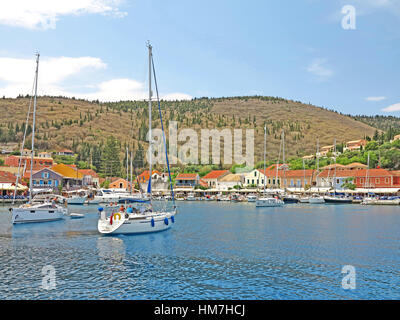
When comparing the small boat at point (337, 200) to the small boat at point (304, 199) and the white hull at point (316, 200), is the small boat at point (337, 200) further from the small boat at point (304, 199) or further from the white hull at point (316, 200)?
the small boat at point (304, 199)

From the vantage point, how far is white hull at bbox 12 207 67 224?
1842 inches

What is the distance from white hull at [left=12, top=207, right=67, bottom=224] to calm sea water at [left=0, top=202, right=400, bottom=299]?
3.14 meters

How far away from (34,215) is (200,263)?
30133 mm

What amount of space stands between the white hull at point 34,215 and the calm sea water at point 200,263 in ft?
10.3

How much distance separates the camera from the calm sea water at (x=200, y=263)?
19859 mm

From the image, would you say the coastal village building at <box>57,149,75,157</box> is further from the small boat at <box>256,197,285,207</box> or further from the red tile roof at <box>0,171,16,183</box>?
the small boat at <box>256,197,285,207</box>

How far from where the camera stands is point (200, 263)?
86.6 feet

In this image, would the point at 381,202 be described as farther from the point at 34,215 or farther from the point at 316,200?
Answer: the point at 34,215

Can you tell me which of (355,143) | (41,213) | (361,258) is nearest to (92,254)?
(361,258)

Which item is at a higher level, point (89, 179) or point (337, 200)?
point (89, 179)

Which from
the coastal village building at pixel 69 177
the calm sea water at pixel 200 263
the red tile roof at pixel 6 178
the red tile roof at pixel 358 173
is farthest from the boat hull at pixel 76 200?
the red tile roof at pixel 358 173

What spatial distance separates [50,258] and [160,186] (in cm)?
11092

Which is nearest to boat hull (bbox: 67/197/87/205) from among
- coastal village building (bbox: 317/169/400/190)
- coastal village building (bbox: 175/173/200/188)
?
coastal village building (bbox: 175/173/200/188)

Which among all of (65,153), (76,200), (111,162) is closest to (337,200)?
(76,200)
